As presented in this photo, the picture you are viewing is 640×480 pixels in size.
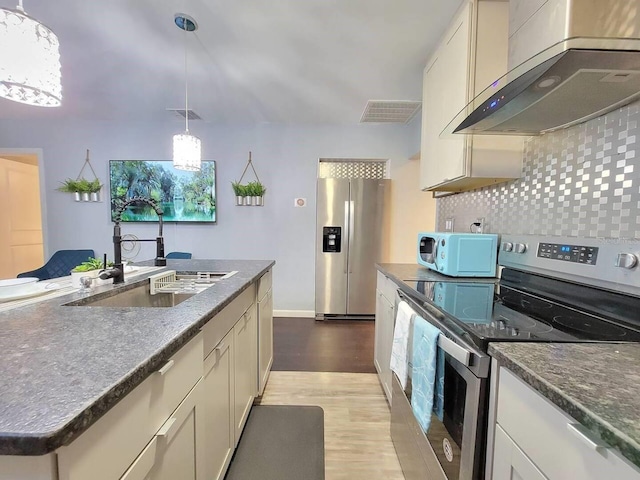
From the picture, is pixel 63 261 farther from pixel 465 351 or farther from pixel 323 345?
pixel 465 351

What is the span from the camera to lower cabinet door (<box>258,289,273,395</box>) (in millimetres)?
1969

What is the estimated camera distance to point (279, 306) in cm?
391

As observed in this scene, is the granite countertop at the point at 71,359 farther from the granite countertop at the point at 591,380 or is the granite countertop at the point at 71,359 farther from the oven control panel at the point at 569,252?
the oven control panel at the point at 569,252

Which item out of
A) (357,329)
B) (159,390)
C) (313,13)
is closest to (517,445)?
(159,390)

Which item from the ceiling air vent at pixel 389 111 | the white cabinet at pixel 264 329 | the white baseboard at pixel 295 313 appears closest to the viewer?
the white cabinet at pixel 264 329

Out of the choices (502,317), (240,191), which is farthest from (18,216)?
(502,317)

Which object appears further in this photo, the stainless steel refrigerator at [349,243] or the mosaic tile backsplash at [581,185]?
the stainless steel refrigerator at [349,243]

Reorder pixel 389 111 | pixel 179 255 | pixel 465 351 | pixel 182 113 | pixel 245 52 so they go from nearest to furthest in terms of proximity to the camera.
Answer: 1. pixel 465 351
2. pixel 245 52
3. pixel 389 111
4. pixel 182 113
5. pixel 179 255

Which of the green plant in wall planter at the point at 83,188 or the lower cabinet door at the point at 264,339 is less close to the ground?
the green plant in wall planter at the point at 83,188

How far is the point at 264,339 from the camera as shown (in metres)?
2.11

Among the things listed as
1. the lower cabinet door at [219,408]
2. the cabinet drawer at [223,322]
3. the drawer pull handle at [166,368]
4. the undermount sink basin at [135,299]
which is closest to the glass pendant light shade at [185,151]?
the undermount sink basin at [135,299]

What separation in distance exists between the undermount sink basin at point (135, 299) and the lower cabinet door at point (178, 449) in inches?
25.9

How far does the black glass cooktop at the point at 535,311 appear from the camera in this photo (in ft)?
2.77

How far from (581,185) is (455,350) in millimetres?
989
